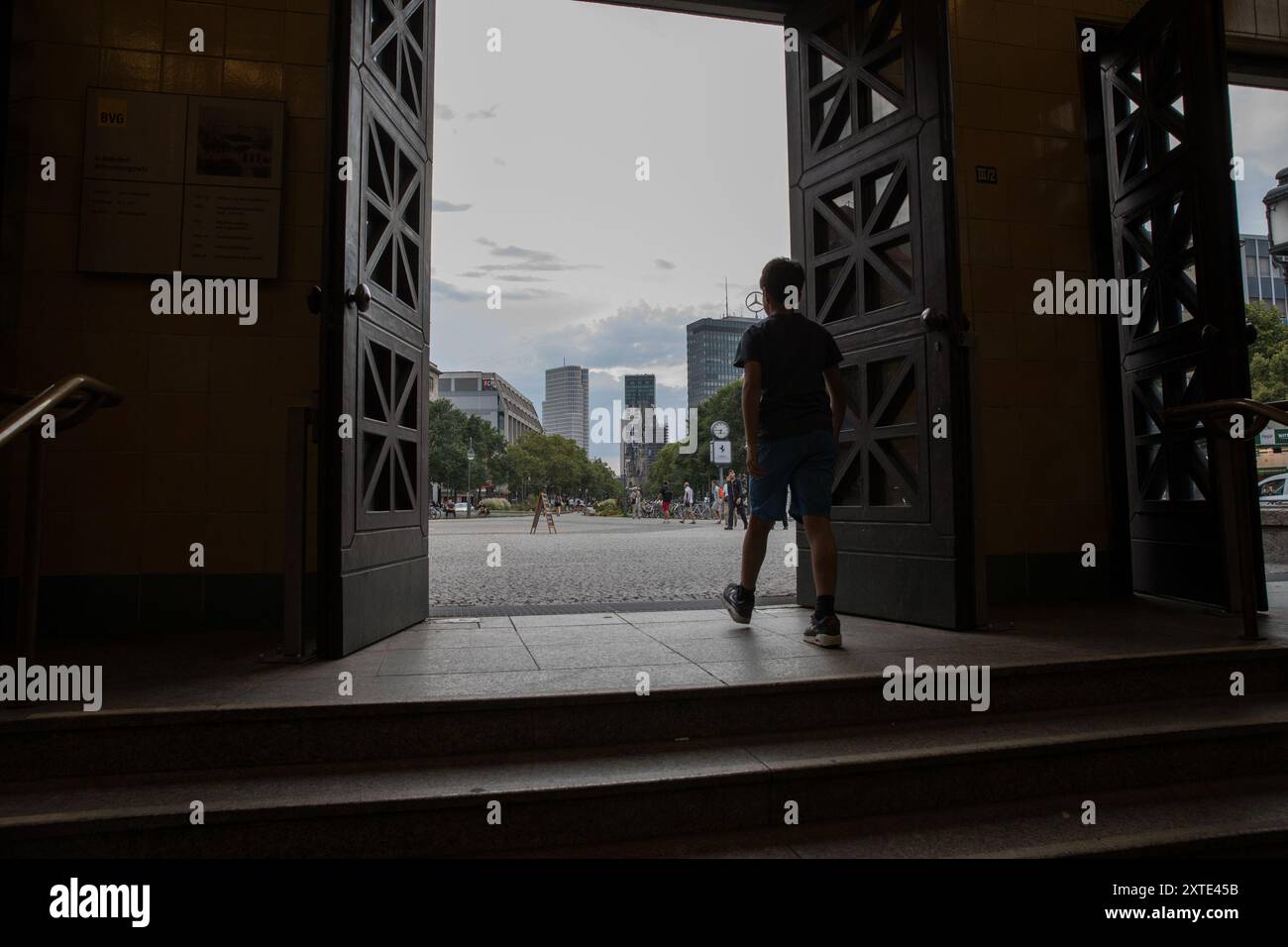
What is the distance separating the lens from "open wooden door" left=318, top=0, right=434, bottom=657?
3510mm

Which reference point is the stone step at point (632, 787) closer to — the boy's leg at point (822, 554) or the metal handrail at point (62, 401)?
the boy's leg at point (822, 554)

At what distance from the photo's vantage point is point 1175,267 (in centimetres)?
505

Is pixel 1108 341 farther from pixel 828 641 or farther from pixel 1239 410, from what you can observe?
pixel 828 641

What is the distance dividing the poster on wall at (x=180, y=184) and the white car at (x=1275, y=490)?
19.3m

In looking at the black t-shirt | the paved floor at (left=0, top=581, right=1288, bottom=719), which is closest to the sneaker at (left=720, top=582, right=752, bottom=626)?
the paved floor at (left=0, top=581, right=1288, bottom=719)

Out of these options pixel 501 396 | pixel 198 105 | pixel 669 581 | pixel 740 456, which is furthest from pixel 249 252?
pixel 501 396

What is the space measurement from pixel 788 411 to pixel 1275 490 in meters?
19.6

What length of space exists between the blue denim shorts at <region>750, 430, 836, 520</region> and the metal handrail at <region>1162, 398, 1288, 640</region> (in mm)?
1923

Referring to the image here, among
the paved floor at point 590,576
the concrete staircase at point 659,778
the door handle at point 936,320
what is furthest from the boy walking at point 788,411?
the paved floor at point 590,576

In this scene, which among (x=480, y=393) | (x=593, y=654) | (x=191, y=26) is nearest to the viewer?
(x=593, y=654)

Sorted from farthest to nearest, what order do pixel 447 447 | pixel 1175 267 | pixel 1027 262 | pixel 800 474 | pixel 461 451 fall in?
pixel 461 451, pixel 447 447, pixel 1027 262, pixel 1175 267, pixel 800 474

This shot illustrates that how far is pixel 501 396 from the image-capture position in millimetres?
121188

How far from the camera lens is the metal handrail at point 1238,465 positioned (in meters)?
3.64

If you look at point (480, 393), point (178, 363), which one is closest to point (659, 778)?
point (178, 363)
